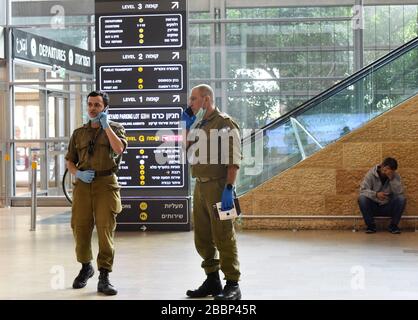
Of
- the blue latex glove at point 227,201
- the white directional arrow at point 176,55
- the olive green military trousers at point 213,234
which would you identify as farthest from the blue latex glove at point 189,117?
the white directional arrow at point 176,55

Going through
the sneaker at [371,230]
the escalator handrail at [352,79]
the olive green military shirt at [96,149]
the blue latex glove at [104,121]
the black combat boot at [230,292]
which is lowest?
the sneaker at [371,230]

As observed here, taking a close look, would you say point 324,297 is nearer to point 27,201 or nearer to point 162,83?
point 162,83

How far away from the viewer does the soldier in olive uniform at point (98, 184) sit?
6.37m

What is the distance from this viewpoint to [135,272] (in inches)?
289

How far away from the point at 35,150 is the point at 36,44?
2.07 m

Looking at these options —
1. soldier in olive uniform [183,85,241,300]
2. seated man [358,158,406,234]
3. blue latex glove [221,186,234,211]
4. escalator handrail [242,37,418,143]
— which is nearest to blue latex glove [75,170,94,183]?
soldier in olive uniform [183,85,241,300]

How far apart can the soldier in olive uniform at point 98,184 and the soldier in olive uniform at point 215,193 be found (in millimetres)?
715

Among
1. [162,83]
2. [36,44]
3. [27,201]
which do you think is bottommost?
[27,201]

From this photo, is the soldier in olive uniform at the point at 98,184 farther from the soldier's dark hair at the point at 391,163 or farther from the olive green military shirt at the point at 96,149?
the soldier's dark hair at the point at 391,163

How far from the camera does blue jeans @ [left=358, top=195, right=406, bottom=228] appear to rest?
33.1 feet

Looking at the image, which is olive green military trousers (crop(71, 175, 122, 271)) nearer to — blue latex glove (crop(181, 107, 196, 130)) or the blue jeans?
blue latex glove (crop(181, 107, 196, 130))

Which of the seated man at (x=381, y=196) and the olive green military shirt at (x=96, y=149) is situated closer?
the olive green military shirt at (x=96, y=149)

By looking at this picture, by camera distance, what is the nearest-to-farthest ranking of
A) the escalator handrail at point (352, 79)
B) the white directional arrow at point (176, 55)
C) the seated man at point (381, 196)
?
the seated man at point (381, 196) → the white directional arrow at point (176, 55) → the escalator handrail at point (352, 79)
